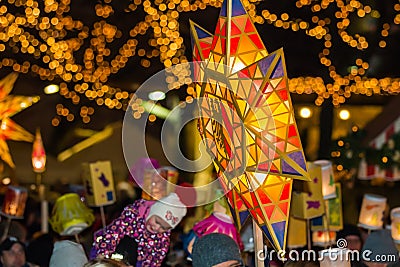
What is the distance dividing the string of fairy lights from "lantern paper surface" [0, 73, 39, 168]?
0.18 metres

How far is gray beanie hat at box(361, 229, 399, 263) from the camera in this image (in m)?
5.64

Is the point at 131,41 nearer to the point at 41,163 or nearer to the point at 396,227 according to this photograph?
the point at 41,163

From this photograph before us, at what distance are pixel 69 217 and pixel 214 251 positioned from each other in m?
2.18

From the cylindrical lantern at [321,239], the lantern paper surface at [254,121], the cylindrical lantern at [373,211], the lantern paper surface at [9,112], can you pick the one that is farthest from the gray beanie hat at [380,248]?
the lantern paper surface at [9,112]

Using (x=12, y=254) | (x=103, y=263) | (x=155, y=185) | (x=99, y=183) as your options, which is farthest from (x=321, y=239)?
(x=103, y=263)

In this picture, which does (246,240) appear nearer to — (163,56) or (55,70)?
(163,56)

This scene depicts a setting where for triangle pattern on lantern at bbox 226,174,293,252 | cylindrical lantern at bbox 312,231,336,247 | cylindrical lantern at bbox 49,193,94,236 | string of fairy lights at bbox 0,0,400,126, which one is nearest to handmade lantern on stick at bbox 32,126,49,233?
string of fairy lights at bbox 0,0,400,126

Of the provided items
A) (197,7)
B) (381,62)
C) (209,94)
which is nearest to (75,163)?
(197,7)

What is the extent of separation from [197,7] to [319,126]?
5.31ft

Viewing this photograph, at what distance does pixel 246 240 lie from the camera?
20.2 feet

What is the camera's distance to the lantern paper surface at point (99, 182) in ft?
20.9

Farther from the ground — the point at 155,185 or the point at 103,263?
the point at 103,263

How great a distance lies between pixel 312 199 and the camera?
19.2 ft

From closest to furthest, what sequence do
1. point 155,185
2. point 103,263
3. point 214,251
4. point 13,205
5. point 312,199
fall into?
point 103,263 < point 214,251 < point 155,185 < point 312,199 < point 13,205
